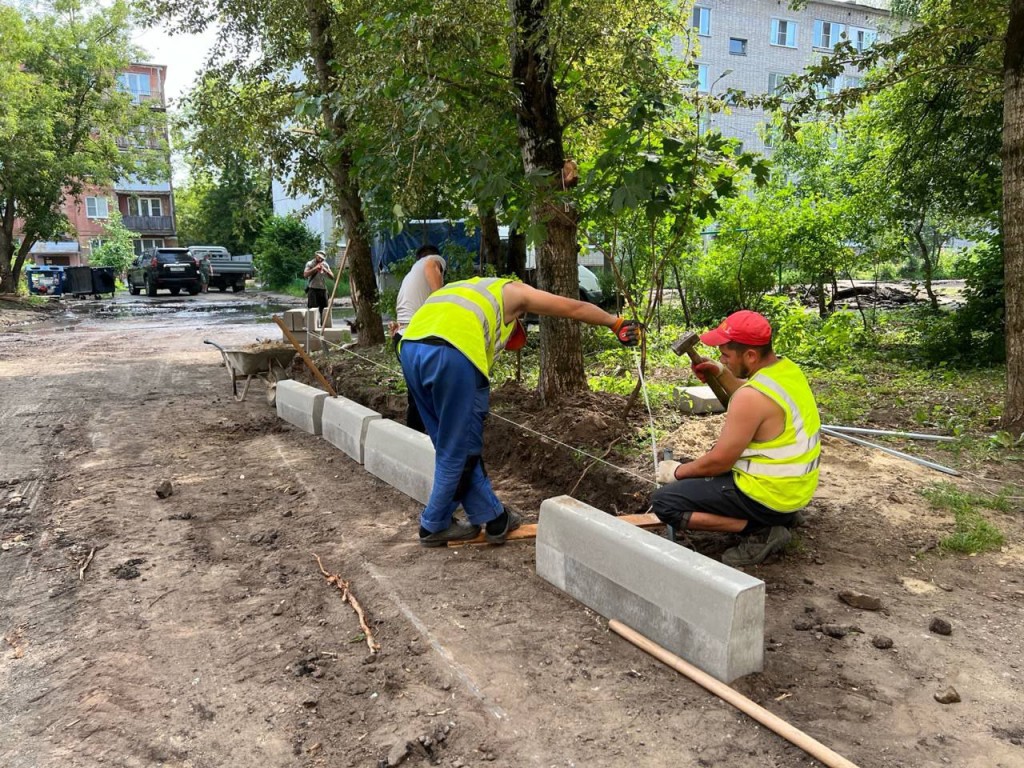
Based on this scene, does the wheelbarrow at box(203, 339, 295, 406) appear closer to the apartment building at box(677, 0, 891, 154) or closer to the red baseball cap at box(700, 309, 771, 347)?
the red baseball cap at box(700, 309, 771, 347)

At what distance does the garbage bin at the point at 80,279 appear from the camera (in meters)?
28.0

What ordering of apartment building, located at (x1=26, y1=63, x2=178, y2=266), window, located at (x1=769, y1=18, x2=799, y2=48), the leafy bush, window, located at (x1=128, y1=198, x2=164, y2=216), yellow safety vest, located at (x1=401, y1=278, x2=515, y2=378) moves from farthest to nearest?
1. window, located at (x1=128, y1=198, x2=164, y2=216)
2. apartment building, located at (x1=26, y1=63, x2=178, y2=266)
3. window, located at (x1=769, y1=18, x2=799, y2=48)
4. the leafy bush
5. yellow safety vest, located at (x1=401, y1=278, x2=515, y2=378)

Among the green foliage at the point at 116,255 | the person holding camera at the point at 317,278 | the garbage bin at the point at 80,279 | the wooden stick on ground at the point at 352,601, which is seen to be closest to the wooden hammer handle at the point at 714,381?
the wooden stick on ground at the point at 352,601

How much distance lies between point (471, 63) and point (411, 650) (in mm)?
3989

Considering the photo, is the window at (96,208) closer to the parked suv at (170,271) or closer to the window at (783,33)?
the parked suv at (170,271)

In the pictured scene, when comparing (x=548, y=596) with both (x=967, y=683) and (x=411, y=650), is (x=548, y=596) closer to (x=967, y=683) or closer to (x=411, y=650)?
(x=411, y=650)

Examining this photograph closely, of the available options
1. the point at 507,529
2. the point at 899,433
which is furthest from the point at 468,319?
the point at 899,433

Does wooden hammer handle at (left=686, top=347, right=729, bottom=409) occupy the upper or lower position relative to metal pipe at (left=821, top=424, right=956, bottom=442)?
upper

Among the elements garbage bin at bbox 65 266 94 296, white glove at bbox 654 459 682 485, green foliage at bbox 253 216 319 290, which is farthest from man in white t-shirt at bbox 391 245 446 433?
garbage bin at bbox 65 266 94 296

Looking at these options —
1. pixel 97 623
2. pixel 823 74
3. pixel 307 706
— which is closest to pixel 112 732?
pixel 307 706

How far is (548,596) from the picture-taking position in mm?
3611

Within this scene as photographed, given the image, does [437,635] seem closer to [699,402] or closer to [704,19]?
[699,402]

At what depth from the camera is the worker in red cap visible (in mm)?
3336

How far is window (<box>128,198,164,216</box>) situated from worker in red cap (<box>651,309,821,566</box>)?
6191cm
